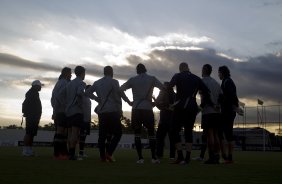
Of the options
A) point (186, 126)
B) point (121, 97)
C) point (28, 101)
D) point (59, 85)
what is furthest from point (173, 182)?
point (28, 101)

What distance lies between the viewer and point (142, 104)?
963 centimetres

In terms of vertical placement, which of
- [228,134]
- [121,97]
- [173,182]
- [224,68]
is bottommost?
[173,182]

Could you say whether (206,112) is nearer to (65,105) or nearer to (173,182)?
(65,105)

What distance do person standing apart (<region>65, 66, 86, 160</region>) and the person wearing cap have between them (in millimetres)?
2494

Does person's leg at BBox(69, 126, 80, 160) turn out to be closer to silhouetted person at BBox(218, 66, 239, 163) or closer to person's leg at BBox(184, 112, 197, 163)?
person's leg at BBox(184, 112, 197, 163)

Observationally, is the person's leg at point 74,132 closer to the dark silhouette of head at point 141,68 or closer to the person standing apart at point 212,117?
the dark silhouette of head at point 141,68

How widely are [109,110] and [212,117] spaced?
2.34 metres

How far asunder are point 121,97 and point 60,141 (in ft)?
7.23

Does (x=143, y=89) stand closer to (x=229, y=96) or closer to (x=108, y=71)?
(x=108, y=71)

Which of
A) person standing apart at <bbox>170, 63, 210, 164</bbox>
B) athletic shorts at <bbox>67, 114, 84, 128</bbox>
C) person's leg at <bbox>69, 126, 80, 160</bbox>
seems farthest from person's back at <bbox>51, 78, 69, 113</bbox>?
person standing apart at <bbox>170, 63, 210, 164</bbox>

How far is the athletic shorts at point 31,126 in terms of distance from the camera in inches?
500

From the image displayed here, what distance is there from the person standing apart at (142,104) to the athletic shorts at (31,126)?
4221mm

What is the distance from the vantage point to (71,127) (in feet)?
35.2

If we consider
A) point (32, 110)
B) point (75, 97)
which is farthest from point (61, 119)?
point (32, 110)
